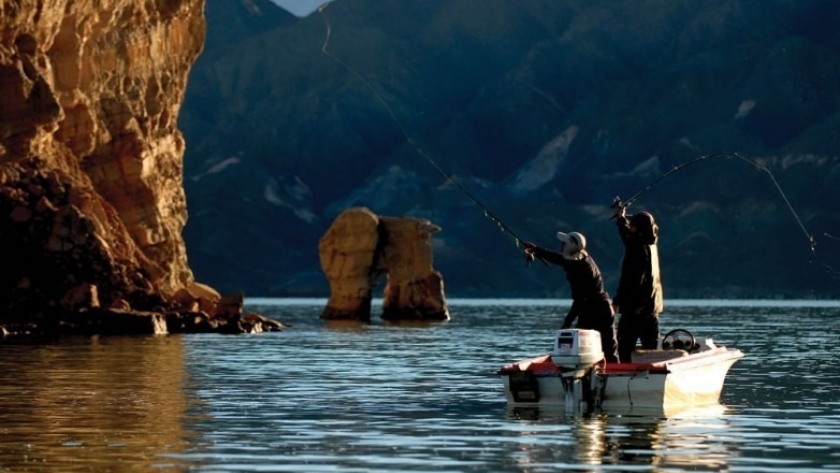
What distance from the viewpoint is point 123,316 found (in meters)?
83.9

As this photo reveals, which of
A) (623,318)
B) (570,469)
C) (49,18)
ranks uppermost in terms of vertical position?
(49,18)

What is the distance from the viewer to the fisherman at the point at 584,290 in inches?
1329

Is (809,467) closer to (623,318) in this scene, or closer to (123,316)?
(623,318)

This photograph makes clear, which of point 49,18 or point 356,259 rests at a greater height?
point 49,18

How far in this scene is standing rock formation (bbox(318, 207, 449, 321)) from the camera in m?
129

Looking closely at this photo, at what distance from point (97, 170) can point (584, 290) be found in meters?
69.4

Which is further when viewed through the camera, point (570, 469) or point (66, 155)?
point (66, 155)

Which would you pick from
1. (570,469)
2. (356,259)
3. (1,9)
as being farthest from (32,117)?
(570,469)

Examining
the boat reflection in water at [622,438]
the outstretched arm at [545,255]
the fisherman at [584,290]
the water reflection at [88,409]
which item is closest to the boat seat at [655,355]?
the boat reflection in water at [622,438]

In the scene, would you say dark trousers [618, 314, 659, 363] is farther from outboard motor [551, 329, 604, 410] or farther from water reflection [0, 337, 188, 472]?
water reflection [0, 337, 188, 472]

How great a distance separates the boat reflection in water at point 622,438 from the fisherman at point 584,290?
6.54 ft

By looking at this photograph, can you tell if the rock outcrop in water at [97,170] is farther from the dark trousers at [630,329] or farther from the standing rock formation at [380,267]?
the dark trousers at [630,329]

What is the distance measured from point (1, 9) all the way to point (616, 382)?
197 ft

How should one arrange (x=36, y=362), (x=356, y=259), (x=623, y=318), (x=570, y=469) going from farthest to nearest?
(x=356, y=259), (x=36, y=362), (x=623, y=318), (x=570, y=469)
